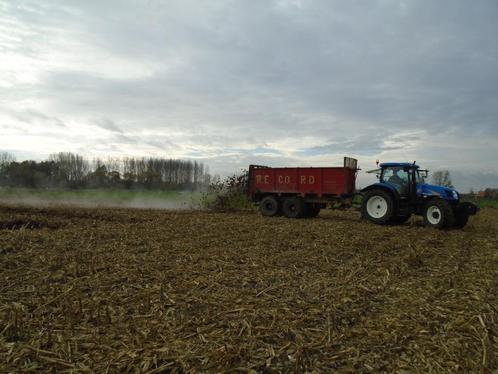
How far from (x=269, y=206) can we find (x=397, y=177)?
563 cm

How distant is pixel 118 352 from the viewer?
296 cm

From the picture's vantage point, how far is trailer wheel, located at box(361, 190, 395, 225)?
500 inches

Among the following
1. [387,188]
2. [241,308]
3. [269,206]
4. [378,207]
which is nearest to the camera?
[241,308]

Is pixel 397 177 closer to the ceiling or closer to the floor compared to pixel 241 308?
closer to the ceiling

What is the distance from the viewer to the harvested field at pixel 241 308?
2.91 m

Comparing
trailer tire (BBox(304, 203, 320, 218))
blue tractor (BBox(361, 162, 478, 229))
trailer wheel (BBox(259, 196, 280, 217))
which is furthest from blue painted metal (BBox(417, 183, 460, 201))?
trailer wheel (BBox(259, 196, 280, 217))

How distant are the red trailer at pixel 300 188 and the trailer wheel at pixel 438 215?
3042 mm

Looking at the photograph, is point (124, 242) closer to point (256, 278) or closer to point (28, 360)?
point (256, 278)

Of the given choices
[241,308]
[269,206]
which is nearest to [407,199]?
[269,206]

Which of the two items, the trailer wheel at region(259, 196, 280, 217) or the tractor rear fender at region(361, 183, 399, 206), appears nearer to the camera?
the tractor rear fender at region(361, 183, 399, 206)

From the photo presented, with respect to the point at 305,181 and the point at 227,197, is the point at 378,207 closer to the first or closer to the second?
the point at 305,181

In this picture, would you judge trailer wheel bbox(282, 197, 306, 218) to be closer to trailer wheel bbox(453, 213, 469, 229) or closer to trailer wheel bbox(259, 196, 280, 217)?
trailer wheel bbox(259, 196, 280, 217)

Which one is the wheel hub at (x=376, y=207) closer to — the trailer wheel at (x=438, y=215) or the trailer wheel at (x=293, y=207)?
the trailer wheel at (x=438, y=215)

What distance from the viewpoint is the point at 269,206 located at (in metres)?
16.2
